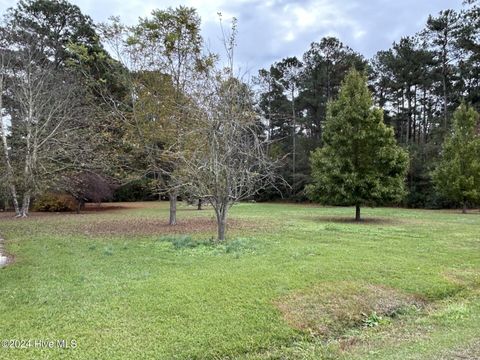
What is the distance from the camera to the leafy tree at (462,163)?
1859 cm

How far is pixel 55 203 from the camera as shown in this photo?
71.7ft

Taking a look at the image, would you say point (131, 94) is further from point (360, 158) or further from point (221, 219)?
point (360, 158)

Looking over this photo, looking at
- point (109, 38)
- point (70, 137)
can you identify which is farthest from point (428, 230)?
point (70, 137)

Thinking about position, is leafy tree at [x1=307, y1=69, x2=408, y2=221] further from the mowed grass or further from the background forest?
the mowed grass

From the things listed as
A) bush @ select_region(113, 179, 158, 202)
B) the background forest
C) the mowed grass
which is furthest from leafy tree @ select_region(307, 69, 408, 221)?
bush @ select_region(113, 179, 158, 202)

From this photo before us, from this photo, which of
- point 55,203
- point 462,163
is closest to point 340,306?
point 462,163

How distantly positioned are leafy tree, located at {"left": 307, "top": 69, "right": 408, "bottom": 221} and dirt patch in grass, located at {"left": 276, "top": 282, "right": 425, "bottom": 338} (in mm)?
10016

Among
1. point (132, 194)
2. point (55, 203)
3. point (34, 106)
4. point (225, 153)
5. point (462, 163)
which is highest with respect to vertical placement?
point (34, 106)

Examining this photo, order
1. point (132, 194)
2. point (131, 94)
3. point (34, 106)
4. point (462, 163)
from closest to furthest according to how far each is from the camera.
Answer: point (131, 94), point (34, 106), point (462, 163), point (132, 194)

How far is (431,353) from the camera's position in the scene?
3.38 m

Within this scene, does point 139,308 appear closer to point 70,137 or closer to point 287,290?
point 287,290

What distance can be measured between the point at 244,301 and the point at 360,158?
12.1 m

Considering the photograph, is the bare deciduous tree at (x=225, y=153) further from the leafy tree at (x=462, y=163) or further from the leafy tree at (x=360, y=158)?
the leafy tree at (x=462, y=163)

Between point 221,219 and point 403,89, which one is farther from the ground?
point 403,89
